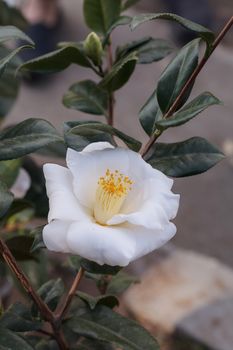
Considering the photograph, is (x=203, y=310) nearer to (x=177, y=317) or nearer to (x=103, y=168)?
(x=177, y=317)

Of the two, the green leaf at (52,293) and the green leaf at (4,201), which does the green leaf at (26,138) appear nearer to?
the green leaf at (4,201)

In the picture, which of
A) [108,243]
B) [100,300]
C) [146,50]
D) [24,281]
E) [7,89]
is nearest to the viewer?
[108,243]

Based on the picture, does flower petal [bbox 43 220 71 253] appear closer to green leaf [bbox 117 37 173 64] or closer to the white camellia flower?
the white camellia flower

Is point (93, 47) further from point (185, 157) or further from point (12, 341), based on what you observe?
point (12, 341)

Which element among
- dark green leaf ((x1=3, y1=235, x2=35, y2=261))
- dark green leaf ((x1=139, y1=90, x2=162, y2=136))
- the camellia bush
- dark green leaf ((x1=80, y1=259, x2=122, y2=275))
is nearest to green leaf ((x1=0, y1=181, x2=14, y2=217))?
the camellia bush

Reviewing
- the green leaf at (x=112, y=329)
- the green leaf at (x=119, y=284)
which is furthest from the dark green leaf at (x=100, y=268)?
the green leaf at (x=119, y=284)

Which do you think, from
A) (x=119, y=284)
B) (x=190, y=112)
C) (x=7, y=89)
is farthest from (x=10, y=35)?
(x=7, y=89)

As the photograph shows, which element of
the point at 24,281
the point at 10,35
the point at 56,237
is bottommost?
the point at 24,281
